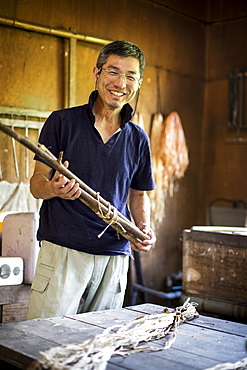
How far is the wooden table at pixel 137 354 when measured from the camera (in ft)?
5.53

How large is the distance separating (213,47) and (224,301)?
Answer: 11.0 ft

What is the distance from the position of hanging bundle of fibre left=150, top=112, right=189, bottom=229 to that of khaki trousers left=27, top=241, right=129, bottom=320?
2702 millimetres

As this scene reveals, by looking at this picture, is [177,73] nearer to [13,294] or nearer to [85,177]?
[13,294]

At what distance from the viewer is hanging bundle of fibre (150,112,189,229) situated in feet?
16.9

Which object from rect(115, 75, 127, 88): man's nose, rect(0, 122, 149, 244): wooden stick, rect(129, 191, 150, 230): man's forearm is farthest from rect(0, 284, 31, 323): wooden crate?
rect(115, 75, 127, 88): man's nose

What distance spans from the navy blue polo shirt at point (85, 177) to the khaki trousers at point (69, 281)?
0.05 meters

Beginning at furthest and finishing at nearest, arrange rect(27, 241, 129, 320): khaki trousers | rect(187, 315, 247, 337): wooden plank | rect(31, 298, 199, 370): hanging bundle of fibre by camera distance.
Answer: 1. rect(27, 241, 129, 320): khaki trousers
2. rect(187, 315, 247, 337): wooden plank
3. rect(31, 298, 199, 370): hanging bundle of fibre

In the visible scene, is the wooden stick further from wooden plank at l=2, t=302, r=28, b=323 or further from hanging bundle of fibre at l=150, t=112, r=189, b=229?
hanging bundle of fibre at l=150, t=112, r=189, b=229

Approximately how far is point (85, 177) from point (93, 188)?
6 centimetres

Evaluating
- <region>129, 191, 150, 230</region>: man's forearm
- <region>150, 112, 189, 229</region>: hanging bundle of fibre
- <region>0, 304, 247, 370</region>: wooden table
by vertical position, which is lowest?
<region>0, 304, 247, 370</region>: wooden table

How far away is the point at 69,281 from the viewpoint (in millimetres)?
2365

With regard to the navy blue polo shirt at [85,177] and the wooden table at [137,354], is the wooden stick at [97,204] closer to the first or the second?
the navy blue polo shirt at [85,177]

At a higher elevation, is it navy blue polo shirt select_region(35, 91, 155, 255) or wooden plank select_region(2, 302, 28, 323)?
navy blue polo shirt select_region(35, 91, 155, 255)

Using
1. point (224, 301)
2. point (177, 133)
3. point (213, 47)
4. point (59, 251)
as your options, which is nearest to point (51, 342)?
point (59, 251)
